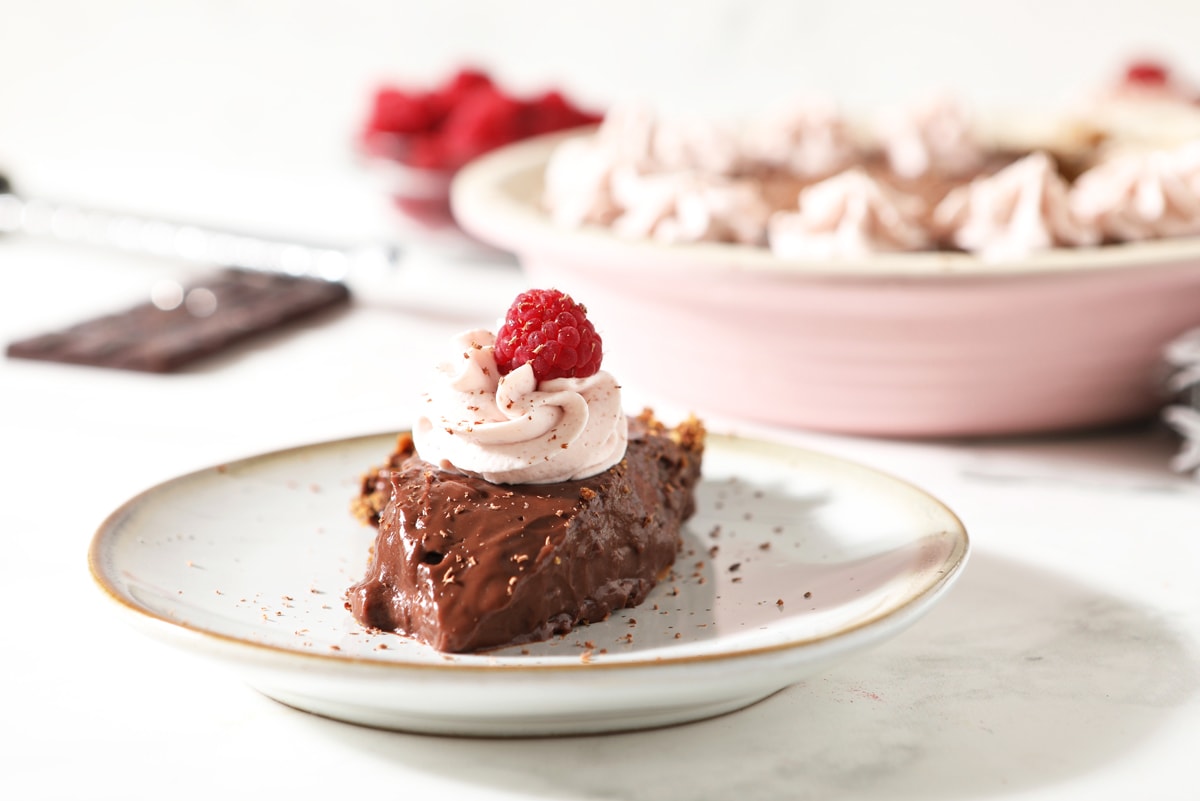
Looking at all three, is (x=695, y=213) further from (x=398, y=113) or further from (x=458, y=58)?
(x=458, y=58)

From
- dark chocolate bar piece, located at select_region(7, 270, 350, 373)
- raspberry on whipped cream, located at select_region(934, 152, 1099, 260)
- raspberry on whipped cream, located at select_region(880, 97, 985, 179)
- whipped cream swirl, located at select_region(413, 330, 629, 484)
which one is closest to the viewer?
whipped cream swirl, located at select_region(413, 330, 629, 484)

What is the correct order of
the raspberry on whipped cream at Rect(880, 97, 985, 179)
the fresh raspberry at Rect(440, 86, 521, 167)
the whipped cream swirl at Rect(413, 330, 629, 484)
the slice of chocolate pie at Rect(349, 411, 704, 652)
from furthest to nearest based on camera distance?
the fresh raspberry at Rect(440, 86, 521, 167) < the raspberry on whipped cream at Rect(880, 97, 985, 179) < the whipped cream swirl at Rect(413, 330, 629, 484) < the slice of chocolate pie at Rect(349, 411, 704, 652)

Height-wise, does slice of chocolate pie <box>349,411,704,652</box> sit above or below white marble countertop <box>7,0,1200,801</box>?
above

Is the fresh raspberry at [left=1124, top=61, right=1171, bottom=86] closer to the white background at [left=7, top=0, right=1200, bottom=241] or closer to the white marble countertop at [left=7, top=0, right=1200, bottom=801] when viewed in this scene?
the white background at [left=7, top=0, right=1200, bottom=241]

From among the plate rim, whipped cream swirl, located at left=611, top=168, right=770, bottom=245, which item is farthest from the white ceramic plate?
whipped cream swirl, located at left=611, top=168, right=770, bottom=245

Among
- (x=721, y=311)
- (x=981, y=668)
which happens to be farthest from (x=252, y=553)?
(x=721, y=311)

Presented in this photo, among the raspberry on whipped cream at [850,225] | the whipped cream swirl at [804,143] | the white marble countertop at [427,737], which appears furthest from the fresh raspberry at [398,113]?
the raspberry on whipped cream at [850,225]
